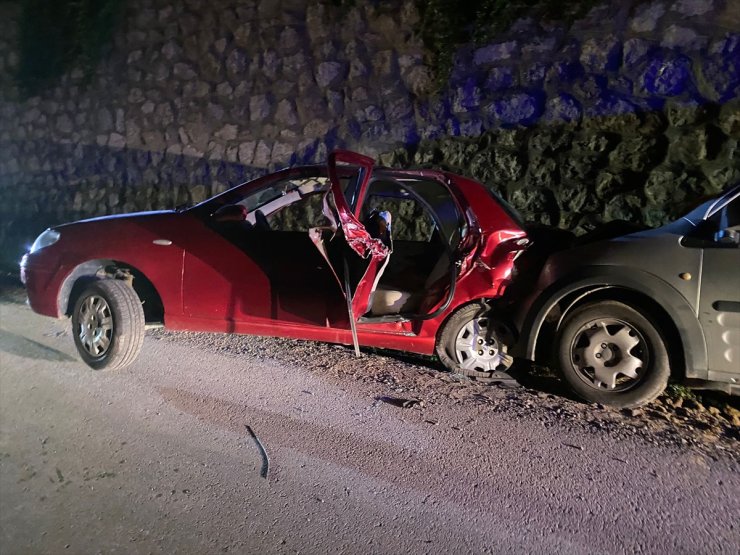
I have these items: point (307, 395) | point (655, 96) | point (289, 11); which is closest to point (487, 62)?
point (655, 96)

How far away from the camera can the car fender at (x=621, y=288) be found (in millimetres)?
3270

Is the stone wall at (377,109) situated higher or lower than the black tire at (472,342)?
higher

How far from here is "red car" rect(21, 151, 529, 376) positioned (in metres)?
3.87

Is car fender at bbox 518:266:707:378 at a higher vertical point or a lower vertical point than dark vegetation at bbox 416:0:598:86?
lower

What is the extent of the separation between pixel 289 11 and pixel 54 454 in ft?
22.6

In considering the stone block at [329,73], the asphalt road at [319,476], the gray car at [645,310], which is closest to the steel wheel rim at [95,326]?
the asphalt road at [319,476]

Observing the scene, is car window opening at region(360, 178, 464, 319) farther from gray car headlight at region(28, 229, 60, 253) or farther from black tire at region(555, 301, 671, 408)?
gray car headlight at region(28, 229, 60, 253)

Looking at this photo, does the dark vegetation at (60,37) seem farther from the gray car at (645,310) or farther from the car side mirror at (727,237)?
the car side mirror at (727,237)

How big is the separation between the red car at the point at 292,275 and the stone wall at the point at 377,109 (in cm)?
250

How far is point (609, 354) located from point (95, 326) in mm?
3862

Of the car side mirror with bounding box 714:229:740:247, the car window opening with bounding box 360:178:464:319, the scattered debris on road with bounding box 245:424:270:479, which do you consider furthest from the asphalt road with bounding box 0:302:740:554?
A: the car side mirror with bounding box 714:229:740:247

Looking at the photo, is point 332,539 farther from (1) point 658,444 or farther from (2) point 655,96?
(2) point 655,96

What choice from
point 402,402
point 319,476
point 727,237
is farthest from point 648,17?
point 319,476

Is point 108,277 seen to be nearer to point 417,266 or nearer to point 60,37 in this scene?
point 417,266
